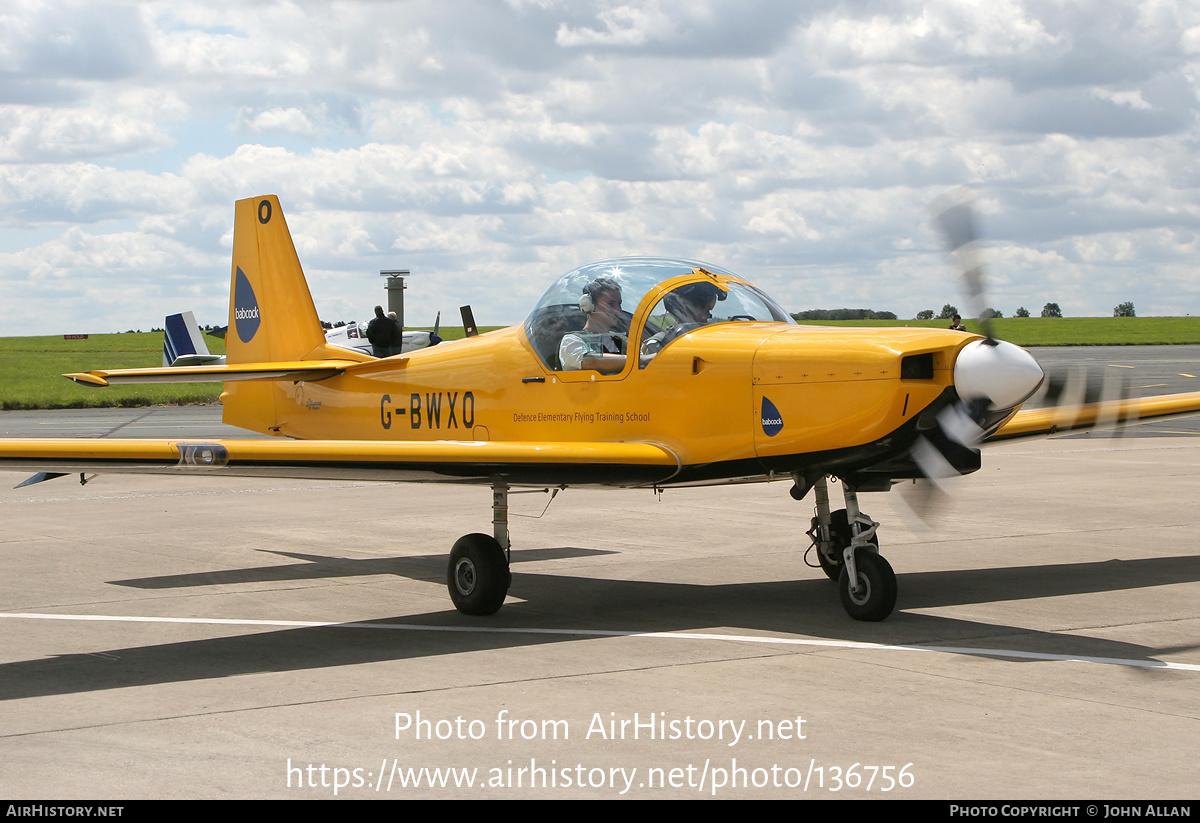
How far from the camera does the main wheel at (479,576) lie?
28.7 ft

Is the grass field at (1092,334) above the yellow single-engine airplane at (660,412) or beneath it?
above

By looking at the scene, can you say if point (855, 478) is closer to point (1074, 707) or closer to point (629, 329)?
point (629, 329)

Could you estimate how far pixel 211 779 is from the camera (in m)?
4.93

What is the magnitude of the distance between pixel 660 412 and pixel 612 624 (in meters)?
1.54

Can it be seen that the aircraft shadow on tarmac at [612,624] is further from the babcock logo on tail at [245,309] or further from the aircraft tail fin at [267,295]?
the babcock logo on tail at [245,309]

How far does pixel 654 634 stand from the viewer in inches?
312

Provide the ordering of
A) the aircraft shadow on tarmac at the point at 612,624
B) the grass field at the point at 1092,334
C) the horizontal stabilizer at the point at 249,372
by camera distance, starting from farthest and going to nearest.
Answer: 1. the grass field at the point at 1092,334
2. the horizontal stabilizer at the point at 249,372
3. the aircraft shadow on tarmac at the point at 612,624

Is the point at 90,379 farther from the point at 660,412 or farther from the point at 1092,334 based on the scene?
the point at 1092,334

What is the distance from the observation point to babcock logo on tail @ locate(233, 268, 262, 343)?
12.5m

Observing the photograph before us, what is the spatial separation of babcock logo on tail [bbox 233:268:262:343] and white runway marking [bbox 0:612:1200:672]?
173 inches

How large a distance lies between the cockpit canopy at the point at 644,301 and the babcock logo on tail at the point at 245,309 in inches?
164

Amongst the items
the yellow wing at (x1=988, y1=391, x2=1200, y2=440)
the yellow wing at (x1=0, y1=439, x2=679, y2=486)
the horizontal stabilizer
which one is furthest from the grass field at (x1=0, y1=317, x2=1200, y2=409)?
the horizontal stabilizer

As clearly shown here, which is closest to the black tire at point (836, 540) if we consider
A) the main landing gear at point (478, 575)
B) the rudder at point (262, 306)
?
the main landing gear at point (478, 575)
